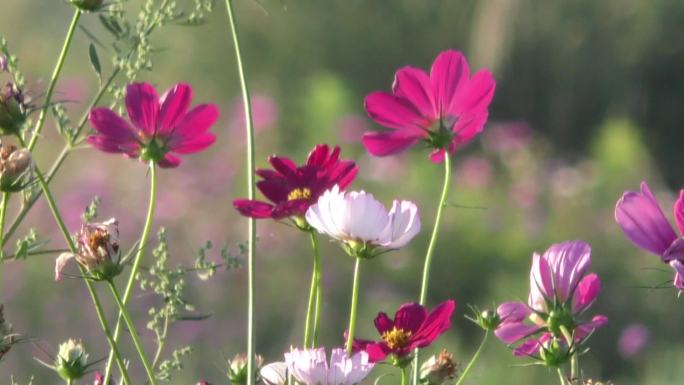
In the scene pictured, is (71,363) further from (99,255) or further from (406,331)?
(406,331)

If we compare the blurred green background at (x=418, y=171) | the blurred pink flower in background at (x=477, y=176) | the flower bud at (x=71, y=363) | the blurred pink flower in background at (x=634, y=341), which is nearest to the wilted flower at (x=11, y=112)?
the flower bud at (x=71, y=363)

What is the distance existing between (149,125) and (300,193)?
0.31ft

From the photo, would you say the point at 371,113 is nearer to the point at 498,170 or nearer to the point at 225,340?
the point at 225,340

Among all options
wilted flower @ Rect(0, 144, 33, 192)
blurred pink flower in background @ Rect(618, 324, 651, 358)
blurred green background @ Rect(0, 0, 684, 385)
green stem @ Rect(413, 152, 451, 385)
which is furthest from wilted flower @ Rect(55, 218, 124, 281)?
blurred pink flower in background @ Rect(618, 324, 651, 358)

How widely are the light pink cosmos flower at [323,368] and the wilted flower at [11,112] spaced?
0.59 feet

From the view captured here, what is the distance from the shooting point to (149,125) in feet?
2.53

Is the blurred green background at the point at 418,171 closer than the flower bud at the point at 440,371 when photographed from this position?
No

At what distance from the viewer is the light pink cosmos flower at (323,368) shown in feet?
2.17

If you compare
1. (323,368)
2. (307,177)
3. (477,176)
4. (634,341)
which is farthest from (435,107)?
(477,176)

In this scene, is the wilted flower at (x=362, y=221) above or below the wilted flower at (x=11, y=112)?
below

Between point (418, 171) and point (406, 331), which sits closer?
point (406, 331)

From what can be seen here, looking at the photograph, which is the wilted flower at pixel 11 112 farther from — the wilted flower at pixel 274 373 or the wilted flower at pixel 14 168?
the wilted flower at pixel 274 373

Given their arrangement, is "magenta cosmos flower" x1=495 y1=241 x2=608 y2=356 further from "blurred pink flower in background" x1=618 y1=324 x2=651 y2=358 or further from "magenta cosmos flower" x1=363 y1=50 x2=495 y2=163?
"blurred pink flower in background" x1=618 y1=324 x2=651 y2=358

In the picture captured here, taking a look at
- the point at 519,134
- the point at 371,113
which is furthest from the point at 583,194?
the point at 371,113
